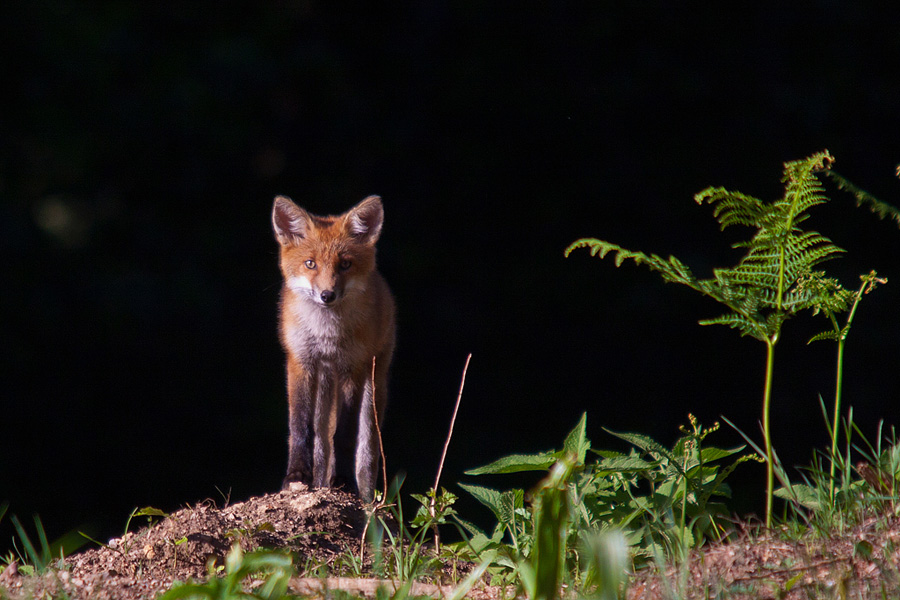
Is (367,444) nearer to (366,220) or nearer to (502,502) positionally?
(366,220)

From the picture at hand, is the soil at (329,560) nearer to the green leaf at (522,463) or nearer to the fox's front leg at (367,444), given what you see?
the green leaf at (522,463)

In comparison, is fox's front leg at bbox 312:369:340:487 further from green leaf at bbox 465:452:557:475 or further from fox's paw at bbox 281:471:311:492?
green leaf at bbox 465:452:557:475

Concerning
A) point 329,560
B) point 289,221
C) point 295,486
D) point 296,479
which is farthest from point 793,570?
point 289,221

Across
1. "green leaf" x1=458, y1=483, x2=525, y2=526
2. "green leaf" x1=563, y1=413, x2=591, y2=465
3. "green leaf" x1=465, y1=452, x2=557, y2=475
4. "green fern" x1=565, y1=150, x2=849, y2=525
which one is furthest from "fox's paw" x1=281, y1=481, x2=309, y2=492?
"green fern" x1=565, y1=150, x2=849, y2=525

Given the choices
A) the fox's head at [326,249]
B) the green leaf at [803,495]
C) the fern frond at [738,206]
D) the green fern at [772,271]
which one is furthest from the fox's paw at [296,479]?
the fern frond at [738,206]

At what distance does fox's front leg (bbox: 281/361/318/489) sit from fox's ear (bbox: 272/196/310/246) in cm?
67

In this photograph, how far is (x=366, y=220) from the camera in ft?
15.5

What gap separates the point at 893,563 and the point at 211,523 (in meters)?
2.21

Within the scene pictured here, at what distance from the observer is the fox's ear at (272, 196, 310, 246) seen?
15.2 ft

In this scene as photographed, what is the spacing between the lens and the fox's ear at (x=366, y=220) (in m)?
4.69

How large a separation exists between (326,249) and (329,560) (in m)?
1.73

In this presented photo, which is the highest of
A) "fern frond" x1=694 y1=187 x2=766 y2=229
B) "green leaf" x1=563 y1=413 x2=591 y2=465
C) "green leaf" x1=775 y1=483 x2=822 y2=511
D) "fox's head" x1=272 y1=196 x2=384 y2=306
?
"fern frond" x1=694 y1=187 x2=766 y2=229

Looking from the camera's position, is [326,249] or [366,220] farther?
[366,220]

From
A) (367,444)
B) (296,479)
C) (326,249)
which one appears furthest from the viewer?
(326,249)
